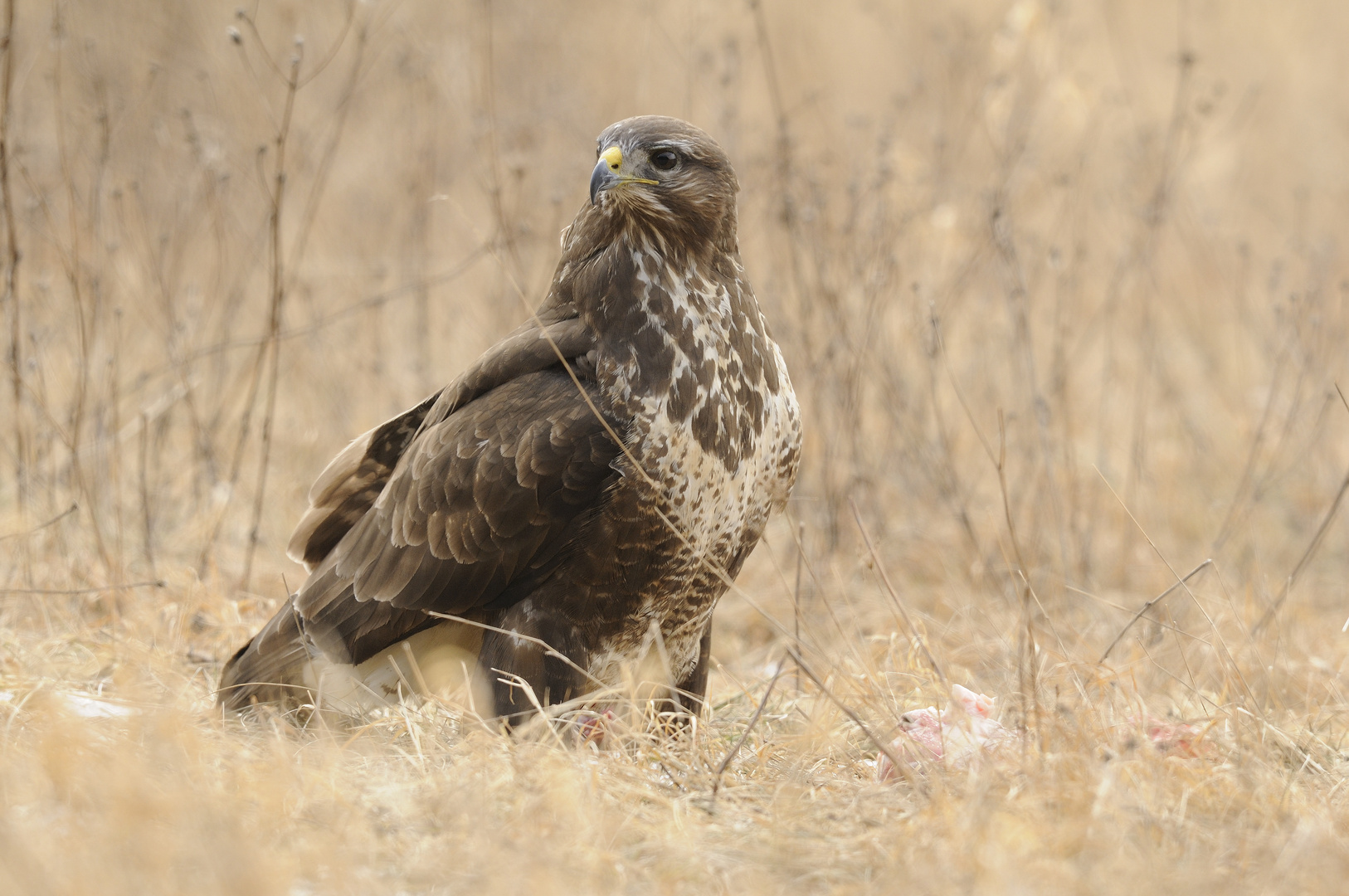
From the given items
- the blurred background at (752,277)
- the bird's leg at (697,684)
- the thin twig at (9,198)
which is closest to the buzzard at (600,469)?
the bird's leg at (697,684)

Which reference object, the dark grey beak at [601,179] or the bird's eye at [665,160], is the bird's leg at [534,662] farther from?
the bird's eye at [665,160]

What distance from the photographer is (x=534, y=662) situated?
288cm

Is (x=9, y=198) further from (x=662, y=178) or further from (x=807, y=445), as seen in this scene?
(x=807, y=445)

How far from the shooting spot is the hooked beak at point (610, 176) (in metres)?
2.81

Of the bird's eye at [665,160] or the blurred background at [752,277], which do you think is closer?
the bird's eye at [665,160]

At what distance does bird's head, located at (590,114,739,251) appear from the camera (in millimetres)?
2848

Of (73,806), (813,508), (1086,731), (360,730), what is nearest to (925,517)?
(813,508)

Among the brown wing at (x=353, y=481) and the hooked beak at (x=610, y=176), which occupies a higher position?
the hooked beak at (x=610, y=176)

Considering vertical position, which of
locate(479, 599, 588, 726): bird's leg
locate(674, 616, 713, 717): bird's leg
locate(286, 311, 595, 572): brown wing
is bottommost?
locate(674, 616, 713, 717): bird's leg

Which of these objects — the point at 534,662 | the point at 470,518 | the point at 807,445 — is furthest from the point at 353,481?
the point at 807,445

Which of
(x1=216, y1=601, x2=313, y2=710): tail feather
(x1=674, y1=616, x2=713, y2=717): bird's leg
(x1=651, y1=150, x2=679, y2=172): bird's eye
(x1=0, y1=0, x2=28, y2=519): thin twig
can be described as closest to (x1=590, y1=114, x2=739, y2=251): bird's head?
(x1=651, y1=150, x2=679, y2=172): bird's eye

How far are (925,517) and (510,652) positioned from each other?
123 inches

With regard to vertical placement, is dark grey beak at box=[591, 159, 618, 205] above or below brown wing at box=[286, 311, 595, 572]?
above

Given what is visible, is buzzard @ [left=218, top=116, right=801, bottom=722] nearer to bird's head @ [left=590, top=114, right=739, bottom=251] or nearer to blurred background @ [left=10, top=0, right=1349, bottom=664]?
bird's head @ [left=590, top=114, right=739, bottom=251]
